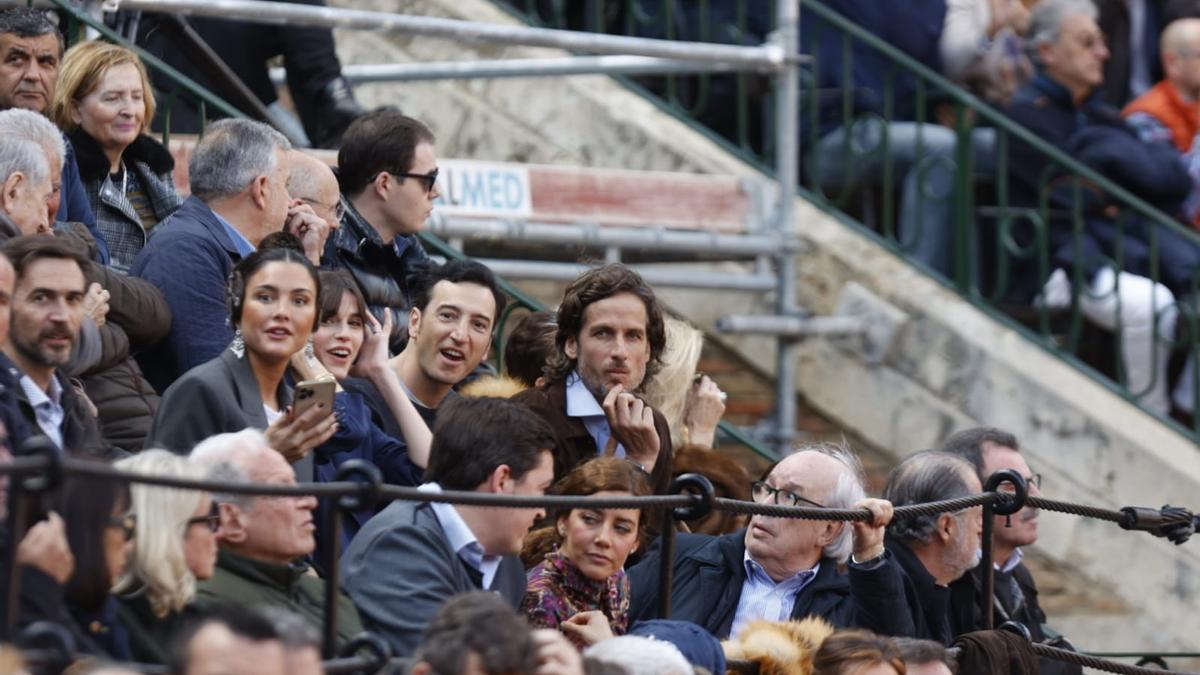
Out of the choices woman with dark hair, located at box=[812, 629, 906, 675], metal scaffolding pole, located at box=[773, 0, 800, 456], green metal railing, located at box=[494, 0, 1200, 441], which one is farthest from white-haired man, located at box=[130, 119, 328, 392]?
green metal railing, located at box=[494, 0, 1200, 441]

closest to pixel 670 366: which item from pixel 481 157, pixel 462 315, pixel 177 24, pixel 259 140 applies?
pixel 462 315

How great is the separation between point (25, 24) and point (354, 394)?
156cm

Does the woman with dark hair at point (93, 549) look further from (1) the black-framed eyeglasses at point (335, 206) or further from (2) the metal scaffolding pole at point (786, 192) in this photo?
(2) the metal scaffolding pole at point (786, 192)

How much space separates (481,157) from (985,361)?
7.88 ft

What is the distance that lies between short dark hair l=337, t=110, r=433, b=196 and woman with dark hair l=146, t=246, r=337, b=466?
124 centimetres

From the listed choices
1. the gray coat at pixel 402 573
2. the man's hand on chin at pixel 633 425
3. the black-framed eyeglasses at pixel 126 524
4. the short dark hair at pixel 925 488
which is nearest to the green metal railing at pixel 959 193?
the short dark hair at pixel 925 488

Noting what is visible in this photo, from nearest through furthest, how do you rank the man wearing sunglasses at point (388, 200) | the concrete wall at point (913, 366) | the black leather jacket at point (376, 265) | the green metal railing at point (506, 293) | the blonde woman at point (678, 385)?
the black leather jacket at point (376, 265)
the man wearing sunglasses at point (388, 200)
the blonde woman at point (678, 385)
the green metal railing at point (506, 293)
the concrete wall at point (913, 366)

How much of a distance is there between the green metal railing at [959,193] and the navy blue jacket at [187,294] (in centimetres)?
452

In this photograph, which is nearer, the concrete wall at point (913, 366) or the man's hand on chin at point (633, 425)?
the man's hand on chin at point (633, 425)

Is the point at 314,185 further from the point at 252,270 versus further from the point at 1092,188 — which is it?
the point at 1092,188

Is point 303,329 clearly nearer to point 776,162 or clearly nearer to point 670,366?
point 670,366

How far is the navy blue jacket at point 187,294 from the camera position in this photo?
22.6 ft

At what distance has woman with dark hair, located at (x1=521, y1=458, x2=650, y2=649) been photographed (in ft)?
20.0

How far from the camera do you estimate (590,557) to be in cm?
611
